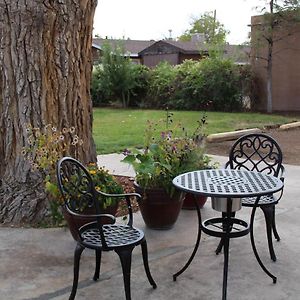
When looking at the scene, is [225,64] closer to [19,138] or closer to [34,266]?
[19,138]

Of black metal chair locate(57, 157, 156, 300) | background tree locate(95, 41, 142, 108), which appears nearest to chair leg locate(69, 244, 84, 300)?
black metal chair locate(57, 157, 156, 300)

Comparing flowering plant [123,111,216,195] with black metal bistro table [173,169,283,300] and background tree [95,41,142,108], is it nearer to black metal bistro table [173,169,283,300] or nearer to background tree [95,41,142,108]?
black metal bistro table [173,169,283,300]

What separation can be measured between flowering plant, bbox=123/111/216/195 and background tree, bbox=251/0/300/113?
11.1 metres

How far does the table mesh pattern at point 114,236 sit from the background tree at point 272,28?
13.1 meters

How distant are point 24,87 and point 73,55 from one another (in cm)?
57

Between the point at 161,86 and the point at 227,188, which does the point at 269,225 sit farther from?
the point at 161,86


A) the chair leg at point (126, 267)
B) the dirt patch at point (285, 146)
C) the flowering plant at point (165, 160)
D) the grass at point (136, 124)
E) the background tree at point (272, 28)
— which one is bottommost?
the dirt patch at point (285, 146)

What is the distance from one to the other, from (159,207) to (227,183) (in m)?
1.19

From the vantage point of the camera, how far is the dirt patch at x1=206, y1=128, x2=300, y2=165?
8.49 metres

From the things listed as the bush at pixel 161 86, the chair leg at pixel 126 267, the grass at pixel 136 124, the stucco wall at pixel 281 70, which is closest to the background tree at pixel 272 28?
the stucco wall at pixel 281 70

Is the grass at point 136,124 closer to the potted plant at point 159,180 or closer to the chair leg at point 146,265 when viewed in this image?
the potted plant at point 159,180

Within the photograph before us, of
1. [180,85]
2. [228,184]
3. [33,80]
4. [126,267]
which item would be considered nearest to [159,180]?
[228,184]

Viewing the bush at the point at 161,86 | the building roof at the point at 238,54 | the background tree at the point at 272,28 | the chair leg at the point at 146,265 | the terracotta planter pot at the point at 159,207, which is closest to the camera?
the chair leg at the point at 146,265

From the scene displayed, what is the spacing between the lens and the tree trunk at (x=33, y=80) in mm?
4398
